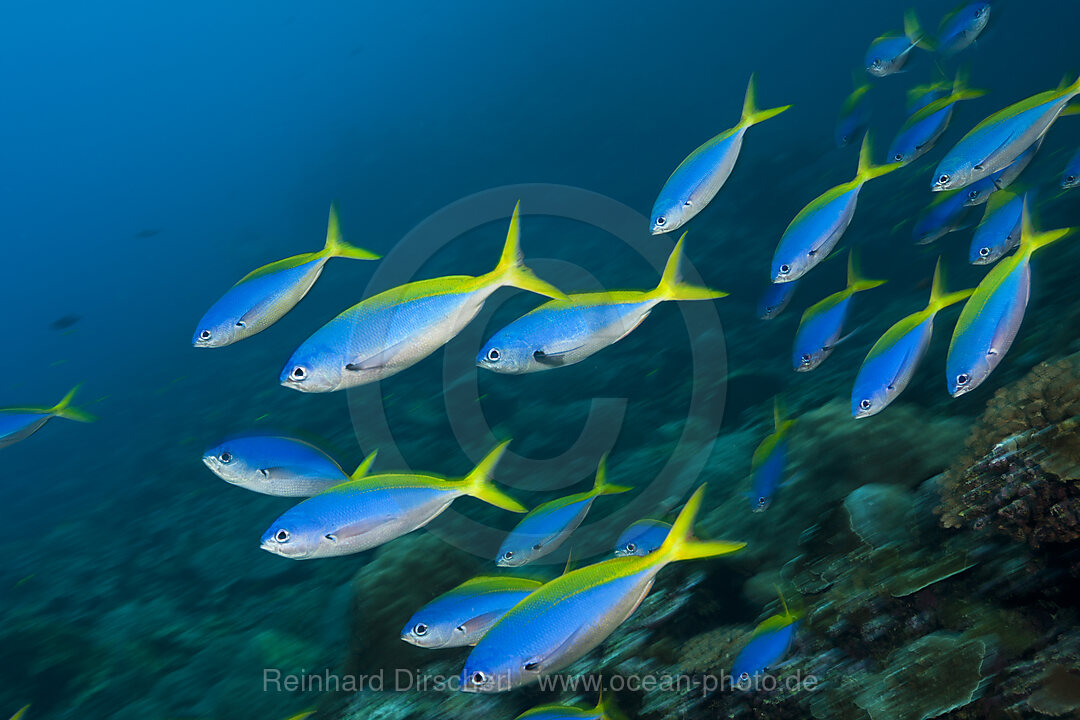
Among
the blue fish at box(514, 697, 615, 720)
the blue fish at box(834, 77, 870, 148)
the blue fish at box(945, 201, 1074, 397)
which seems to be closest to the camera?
the blue fish at box(514, 697, 615, 720)

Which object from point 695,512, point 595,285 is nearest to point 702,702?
point 695,512

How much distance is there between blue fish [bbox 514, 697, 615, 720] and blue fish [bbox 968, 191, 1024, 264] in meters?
3.00

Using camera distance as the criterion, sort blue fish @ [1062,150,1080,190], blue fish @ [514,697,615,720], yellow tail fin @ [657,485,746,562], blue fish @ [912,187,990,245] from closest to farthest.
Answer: yellow tail fin @ [657,485,746,562], blue fish @ [514,697,615,720], blue fish @ [1062,150,1080,190], blue fish @ [912,187,990,245]

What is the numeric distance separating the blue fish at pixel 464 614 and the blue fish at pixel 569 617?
1.33 feet

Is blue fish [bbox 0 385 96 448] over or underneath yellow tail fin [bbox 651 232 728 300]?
over

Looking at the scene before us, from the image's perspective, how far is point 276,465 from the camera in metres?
2.52

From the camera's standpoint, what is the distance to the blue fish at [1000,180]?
312cm

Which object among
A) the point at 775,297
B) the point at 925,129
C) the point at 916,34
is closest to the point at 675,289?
the point at 775,297

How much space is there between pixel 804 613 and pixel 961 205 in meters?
2.97

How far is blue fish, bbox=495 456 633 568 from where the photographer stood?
269 centimetres

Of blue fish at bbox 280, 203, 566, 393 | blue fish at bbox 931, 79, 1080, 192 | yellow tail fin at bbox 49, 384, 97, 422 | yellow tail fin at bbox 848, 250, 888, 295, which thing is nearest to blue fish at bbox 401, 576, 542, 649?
blue fish at bbox 280, 203, 566, 393

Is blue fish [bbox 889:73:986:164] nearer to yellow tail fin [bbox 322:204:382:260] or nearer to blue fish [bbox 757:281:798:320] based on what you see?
blue fish [bbox 757:281:798:320]

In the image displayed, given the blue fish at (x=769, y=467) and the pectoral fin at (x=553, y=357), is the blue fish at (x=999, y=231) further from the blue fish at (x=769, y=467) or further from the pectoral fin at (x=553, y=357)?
the pectoral fin at (x=553, y=357)

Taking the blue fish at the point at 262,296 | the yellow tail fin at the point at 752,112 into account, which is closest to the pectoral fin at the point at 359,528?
the blue fish at the point at 262,296
